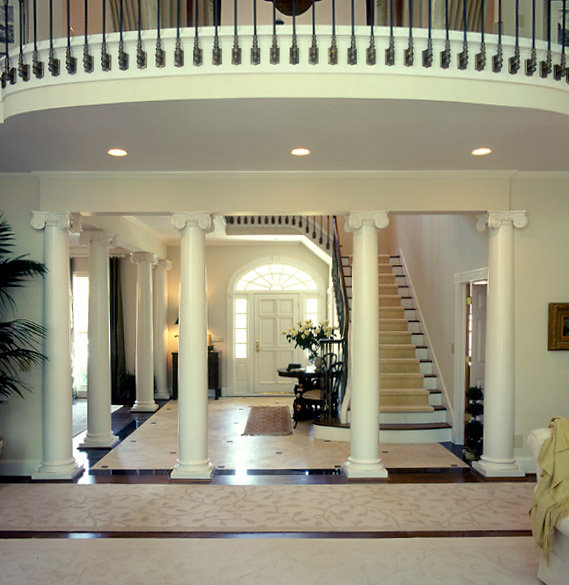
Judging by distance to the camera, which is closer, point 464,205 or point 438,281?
point 464,205

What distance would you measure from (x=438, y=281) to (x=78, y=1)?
568cm

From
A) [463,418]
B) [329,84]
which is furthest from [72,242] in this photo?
[329,84]

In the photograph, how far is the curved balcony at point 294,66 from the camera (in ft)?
13.4

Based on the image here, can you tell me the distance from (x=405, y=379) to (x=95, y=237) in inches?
179

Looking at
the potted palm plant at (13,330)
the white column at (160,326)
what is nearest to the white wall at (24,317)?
the potted palm plant at (13,330)

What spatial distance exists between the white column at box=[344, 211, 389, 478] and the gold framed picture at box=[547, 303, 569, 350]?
1837 millimetres

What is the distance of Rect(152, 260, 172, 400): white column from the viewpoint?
11.5 meters

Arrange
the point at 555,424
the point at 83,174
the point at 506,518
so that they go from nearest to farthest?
the point at 555,424
the point at 506,518
the point at 83,174

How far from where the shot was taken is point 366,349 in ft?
20.3

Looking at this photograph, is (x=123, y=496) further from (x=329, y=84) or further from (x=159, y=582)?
(x=329, y=84)

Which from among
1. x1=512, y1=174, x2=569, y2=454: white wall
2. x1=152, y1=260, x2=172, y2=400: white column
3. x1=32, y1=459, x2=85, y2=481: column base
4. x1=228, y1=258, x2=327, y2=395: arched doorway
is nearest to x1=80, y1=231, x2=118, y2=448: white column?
x1=32, y1=459, x2=85, y2=481: column base

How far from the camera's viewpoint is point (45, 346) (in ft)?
20.3

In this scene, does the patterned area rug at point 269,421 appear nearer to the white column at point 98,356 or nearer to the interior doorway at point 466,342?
the white column at point 98,356

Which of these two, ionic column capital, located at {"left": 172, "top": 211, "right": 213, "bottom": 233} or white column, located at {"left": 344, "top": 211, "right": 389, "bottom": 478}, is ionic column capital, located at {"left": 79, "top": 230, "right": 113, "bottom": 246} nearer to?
ionic column capital, located at {"left": 172, "top": 211, "right": 213, "bottom": 233}
